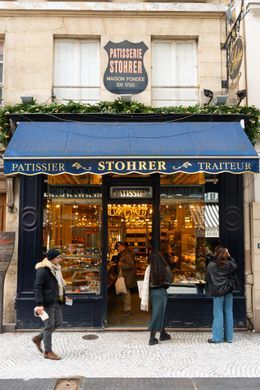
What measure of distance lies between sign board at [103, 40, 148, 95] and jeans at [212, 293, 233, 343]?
487 centimetres

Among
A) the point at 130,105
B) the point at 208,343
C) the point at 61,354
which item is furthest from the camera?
the point at 130,105

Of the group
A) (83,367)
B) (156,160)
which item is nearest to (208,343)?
(83,367)

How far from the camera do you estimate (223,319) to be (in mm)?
7758

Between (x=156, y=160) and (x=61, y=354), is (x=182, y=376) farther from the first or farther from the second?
(x=156, y=160)

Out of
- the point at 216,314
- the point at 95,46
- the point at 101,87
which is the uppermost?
the point at 95,46

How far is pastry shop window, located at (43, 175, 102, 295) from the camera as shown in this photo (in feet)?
29.3

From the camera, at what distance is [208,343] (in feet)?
24.9

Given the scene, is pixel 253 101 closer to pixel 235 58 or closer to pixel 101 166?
pixel 235 58

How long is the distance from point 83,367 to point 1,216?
429cm

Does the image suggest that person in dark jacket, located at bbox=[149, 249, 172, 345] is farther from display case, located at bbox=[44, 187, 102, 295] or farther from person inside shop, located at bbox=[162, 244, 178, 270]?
display case, located at bbox=[44, 187, 102, 295]

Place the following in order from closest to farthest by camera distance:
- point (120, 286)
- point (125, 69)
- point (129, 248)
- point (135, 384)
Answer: point (135, 384)
point (125, 69)
point (120, 286)
point (129, 248)

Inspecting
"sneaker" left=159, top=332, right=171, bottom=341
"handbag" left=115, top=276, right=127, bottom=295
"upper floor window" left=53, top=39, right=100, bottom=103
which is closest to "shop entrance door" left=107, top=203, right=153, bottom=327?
"handbag" left=115, top=276, right=127, bottom=295


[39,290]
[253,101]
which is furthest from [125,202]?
[253,101]

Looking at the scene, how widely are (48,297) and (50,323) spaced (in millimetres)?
422
